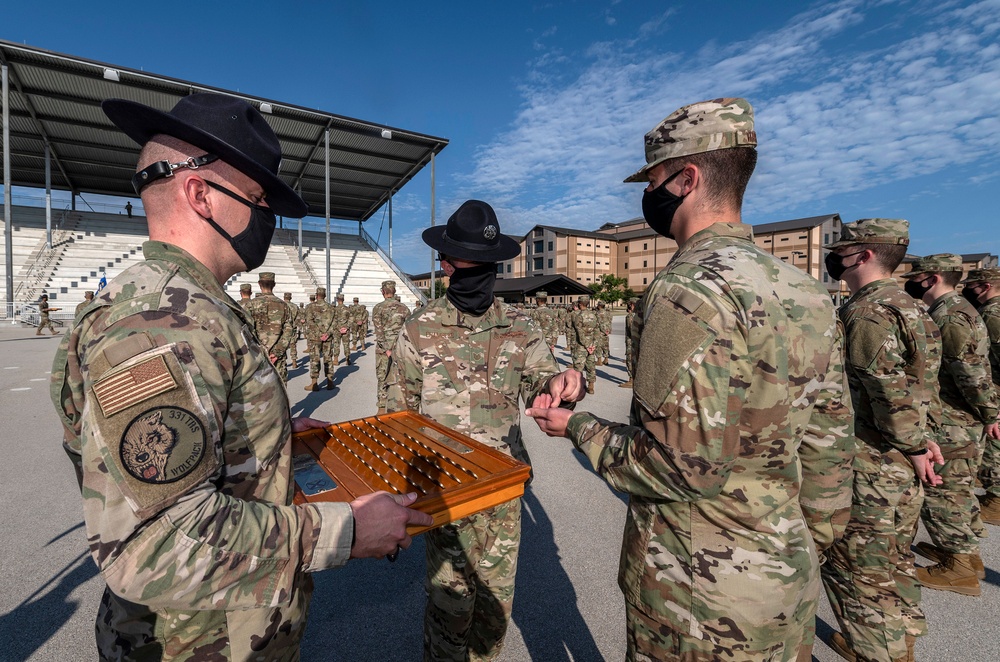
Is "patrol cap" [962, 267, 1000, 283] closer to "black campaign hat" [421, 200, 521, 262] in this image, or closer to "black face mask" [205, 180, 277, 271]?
"black campaign hat" [421, 200, 521, 262]

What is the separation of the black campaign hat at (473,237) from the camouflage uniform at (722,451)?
1142mm

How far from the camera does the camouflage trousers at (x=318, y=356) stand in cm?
940

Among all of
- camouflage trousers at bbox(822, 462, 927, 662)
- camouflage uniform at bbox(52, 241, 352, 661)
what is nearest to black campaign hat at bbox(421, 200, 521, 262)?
camouflage uniform at bbox(52, 241, 352, 661)

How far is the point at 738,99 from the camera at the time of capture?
5.15 ft

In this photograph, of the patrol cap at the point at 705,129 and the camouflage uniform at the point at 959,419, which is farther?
the camouflage uniform at the point at 959,419

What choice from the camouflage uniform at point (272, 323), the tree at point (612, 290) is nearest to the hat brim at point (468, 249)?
the camouflage uniform at point (272, 323)

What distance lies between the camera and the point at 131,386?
0.90m

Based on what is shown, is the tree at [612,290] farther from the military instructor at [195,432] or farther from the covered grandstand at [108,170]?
the military instructor at [195,432]

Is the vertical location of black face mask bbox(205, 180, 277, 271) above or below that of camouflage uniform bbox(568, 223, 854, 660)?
above

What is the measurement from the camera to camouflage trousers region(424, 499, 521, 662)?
2219 millimetres

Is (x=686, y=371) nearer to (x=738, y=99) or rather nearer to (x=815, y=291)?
(x=815, y=291)

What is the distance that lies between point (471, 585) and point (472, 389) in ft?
3.26

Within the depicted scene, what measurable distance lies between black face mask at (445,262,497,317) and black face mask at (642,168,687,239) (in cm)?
97

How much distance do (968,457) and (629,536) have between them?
12.2 ft
